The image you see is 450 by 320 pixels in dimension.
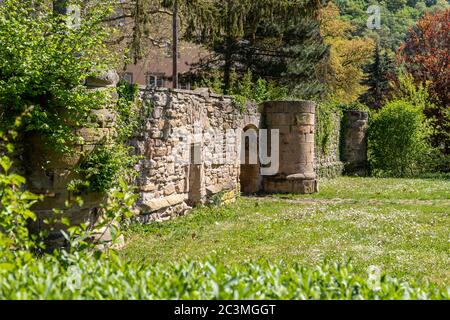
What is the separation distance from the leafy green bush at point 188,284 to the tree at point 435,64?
23064 mm

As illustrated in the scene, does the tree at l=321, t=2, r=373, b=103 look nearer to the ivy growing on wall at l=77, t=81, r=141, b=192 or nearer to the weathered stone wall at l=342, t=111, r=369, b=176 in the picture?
the weathered stone wall at l=342, t=111, r=369, b=176

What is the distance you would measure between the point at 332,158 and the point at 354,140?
232 centimetres

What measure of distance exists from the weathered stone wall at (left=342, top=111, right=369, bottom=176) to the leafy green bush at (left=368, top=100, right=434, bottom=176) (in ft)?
1.46

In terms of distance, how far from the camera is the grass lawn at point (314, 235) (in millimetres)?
7266

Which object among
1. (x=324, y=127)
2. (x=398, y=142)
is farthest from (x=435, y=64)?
(x=324, y=127)

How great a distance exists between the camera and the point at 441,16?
33.5m

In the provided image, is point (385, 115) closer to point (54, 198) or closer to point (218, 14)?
point (218, 14)

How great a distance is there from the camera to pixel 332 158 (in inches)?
857

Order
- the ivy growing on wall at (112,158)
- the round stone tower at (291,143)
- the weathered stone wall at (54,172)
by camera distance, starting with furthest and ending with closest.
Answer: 1. the round stone tower at (291,143)
2. the ivy growing on wall at (112,158)
3. the weathered stone wall at (54,172)

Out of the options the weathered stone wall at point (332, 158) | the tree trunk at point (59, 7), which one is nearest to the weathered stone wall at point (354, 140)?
the weathered stone wall at point (332, 158)

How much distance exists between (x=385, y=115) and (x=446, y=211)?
38.7 ft

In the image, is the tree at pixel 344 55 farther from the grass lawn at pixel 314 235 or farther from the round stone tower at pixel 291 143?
the grass lawn at pixel 314 235

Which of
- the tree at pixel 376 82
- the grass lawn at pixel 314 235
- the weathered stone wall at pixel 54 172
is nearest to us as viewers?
the weathered stone wall at pixel 54 172

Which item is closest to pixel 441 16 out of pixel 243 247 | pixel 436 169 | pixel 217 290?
pixel 436 169
